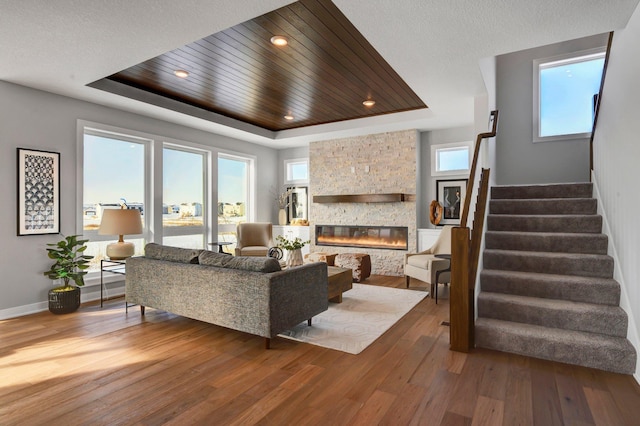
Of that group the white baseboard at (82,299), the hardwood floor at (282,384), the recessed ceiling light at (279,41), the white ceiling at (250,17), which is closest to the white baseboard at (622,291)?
the hardwood floor at (282,384)

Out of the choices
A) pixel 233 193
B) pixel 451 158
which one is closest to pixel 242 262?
pixel 233 193

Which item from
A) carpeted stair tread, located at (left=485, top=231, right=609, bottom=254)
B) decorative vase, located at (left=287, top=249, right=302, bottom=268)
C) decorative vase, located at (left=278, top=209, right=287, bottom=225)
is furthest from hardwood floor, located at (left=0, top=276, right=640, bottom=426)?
decorative vase, located at (left=278, top=209, right=287, bottom=225)

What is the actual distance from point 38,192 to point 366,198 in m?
4.83

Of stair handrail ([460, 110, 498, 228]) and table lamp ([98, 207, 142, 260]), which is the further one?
table lamp ([98, 207, 142, 260])

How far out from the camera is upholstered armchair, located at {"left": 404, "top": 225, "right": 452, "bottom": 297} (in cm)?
470

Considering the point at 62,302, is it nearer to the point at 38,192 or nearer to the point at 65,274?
the point at 65,274

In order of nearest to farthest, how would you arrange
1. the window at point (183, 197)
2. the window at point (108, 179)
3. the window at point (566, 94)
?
the window at point (108, 179) < the window at point (566, 94) < the window at point (183, 197)

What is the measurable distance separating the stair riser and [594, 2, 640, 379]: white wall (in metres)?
0.10

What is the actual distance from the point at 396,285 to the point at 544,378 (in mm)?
3056

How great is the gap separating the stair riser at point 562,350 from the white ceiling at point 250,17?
246 cm

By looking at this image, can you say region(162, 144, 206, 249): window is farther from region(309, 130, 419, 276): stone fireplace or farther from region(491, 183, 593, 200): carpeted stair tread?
region(491, 183, 593, 200): carpeted stair tread

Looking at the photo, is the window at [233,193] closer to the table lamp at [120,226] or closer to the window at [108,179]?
the window at [108,179]

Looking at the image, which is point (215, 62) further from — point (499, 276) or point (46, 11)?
point (499, 276)

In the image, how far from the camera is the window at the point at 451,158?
6.15 meters
